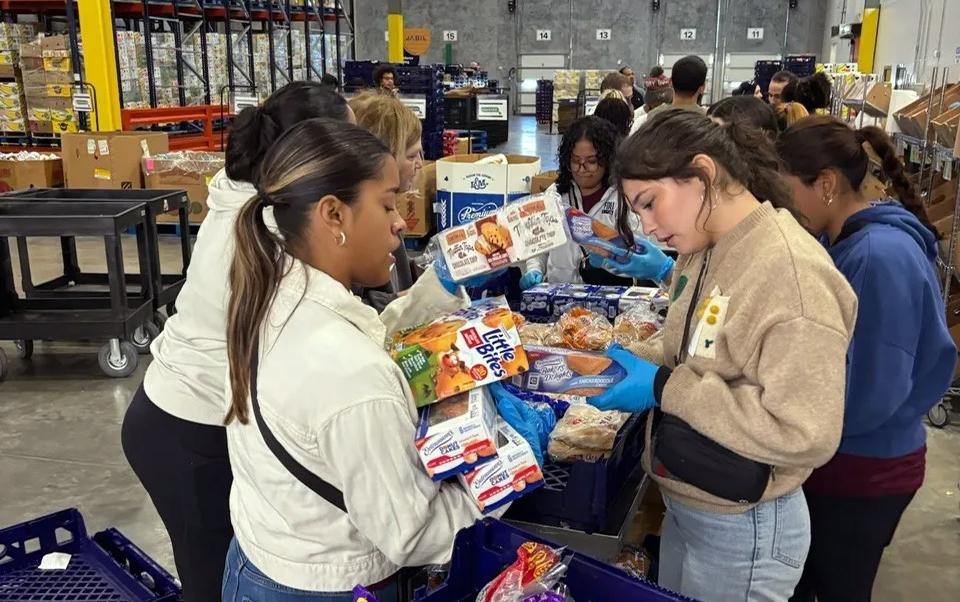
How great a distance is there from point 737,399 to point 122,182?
7359 mm

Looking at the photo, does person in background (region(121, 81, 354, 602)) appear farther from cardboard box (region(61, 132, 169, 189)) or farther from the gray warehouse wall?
the gray warehouse wall

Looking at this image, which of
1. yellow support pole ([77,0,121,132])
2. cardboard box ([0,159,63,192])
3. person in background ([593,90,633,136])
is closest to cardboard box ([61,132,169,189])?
yellow support pole ([77,0,121,132])

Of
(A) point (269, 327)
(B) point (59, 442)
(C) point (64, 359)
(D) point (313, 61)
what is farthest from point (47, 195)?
(D) point (313, 61)

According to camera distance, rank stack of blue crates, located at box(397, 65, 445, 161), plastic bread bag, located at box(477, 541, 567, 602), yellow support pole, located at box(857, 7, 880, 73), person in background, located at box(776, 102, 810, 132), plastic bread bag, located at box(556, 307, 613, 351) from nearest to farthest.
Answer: plastic bread bag, located at box(477, 541, 567, 602), plastic bread bag, located at box(556, 307, 613, 351), person in background, located at box(776, 102, 810, 132), stack of blue crates, located at box(397, 65, 445, 161), yellow support pole, located at box(857, 7, 880, 73)

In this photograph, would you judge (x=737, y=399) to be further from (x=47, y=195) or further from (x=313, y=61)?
(x=313, y=61)

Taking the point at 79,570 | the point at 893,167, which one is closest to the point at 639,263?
the point at 893,167

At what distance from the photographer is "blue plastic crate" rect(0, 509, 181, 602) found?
234cm

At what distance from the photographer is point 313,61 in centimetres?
1587

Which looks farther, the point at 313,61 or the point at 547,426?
the point at 313,61

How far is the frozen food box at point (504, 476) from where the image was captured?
48.3 inches

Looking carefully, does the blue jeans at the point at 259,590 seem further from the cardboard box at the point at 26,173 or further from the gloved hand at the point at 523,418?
the cardboard box at the point at 26,173

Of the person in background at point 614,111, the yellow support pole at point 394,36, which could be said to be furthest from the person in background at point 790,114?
the yellow support pole at point 394,36

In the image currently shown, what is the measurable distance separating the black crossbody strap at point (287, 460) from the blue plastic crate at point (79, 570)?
4.32 ft

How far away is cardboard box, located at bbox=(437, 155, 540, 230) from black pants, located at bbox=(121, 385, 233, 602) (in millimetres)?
3768
